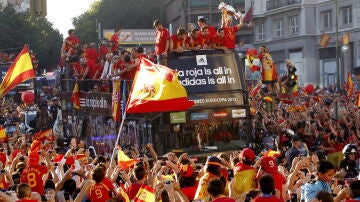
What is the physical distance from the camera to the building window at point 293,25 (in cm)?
6188

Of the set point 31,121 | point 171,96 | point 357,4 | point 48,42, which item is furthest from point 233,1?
point 171,96

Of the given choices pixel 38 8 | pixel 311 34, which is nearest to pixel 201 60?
pixel 38 8

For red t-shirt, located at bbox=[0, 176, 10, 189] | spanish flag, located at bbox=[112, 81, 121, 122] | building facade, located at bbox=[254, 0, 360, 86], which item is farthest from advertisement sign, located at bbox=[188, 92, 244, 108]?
building facade, located at bbox=[254, 0, 360, 86]

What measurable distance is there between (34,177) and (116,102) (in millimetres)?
6876

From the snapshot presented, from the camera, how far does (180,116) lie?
16.4 metres

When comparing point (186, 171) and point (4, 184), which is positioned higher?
point (186, 171)

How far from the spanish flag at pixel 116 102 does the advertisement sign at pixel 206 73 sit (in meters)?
1.78

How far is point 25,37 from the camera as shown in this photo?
69500 millimetres

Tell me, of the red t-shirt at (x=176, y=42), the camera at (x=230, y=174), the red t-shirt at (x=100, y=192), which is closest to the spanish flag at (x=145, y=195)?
the red t-shirt at (x=100, y=192)

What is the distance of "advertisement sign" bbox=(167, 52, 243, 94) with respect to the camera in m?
16.7

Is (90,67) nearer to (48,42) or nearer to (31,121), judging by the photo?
(31,121)

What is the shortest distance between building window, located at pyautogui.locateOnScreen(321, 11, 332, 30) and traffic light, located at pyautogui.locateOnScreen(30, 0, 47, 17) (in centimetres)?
4708

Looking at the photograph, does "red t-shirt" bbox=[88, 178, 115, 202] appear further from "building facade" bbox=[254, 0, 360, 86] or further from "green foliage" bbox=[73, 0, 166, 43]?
"green foliage" bbox=[73, 0, 166, 43]

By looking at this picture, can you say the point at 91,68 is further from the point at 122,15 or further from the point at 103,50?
the point at 122,15
